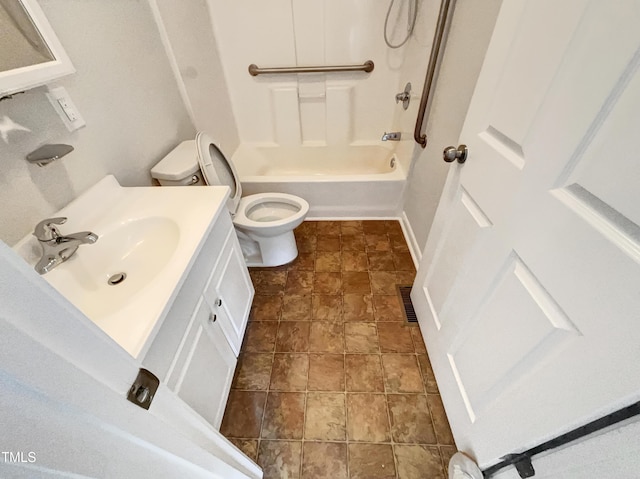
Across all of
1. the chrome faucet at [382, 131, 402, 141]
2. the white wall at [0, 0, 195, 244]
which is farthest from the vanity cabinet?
the chrome faucet at [382, 131, 402, 141]

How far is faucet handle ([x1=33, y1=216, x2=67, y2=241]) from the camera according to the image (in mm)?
729

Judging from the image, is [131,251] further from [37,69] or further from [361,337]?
[361,337]

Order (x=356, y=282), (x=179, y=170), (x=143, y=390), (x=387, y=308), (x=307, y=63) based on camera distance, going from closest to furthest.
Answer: (x=143, y=390) → (x=179, y=170) → (x=387, y=308) → (x=356, y=282) → (x=307, y=63)

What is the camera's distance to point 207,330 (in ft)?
3.13

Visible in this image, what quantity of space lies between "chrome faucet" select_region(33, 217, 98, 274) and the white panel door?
44.4 inches

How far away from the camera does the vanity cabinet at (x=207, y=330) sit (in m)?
0.73

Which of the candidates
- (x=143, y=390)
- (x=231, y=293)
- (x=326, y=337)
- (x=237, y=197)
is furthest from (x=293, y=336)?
(x=143, y=390)

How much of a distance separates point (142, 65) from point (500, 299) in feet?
5.63

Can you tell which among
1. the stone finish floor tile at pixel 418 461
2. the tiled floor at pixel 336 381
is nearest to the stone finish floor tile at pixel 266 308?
the tiled floor at pixel 336 381

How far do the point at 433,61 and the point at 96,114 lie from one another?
1486mm

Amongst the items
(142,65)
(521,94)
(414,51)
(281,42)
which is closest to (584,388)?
(521,94)

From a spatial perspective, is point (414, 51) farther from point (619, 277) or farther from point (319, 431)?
point (319, 431)

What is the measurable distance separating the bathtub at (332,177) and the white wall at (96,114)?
30.2 inches

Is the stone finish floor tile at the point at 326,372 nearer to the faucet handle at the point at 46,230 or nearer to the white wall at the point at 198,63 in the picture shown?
the faucet handle at the point at 46,230
